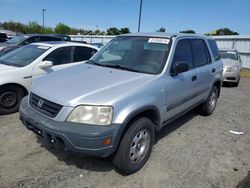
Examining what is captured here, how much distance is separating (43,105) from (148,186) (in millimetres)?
1698

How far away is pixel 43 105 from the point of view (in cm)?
335

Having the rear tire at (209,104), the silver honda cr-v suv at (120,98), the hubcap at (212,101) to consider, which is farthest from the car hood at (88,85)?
the hubcap at (212,101)

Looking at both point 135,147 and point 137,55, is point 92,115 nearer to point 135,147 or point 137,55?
point 135,147

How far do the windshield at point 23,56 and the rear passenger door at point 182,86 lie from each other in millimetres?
3497

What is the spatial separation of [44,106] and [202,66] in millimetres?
3277

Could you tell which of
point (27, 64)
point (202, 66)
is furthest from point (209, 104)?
point (27, 64)

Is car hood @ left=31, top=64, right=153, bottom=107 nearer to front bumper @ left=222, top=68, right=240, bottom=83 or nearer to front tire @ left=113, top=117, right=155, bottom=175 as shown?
front tire @ left=113, top=117, right=155, bottom=175

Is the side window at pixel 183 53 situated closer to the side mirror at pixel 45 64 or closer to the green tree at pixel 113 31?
the side mirror at pixel 45 64

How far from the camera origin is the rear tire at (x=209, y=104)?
5978mm

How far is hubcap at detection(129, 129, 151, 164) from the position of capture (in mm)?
3436

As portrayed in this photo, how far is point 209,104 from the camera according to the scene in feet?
20.0

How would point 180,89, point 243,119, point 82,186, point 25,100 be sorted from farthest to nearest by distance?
1. point 243,119
2. point 180,89
3. point 25,100
4. point 82,186

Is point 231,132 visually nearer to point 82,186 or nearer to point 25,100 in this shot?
point 82,186

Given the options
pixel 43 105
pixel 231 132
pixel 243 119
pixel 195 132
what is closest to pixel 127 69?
pixel 43 105
